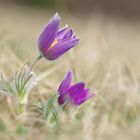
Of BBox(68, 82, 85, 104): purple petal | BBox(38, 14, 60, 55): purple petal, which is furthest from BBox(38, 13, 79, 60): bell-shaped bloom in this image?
BBox(68, 82, 85, 104): purple petal

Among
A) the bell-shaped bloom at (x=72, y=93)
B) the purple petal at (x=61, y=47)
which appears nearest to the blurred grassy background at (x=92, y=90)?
the bell-shaped bloom at (x=72, y=93)

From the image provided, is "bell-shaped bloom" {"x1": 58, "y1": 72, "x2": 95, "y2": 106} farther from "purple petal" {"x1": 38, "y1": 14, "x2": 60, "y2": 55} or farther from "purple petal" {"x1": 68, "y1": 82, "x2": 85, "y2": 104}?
"purple petal" {"x1": 38, "y1": 14, "x2": 60, "y2": 55}

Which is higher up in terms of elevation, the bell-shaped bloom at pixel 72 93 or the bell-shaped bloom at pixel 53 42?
the bell-shaped bloom at pixel 53 42

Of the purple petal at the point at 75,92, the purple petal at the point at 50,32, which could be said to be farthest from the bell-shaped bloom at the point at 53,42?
the purple petal at the point at 75,92

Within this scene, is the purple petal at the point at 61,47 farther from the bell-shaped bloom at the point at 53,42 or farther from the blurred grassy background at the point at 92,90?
the blurred grassy background at the point at 92,90

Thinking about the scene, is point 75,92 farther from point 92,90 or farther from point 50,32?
point 92,90

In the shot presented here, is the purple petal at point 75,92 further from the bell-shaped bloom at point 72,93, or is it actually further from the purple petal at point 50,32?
the purple petal at point 50,32
